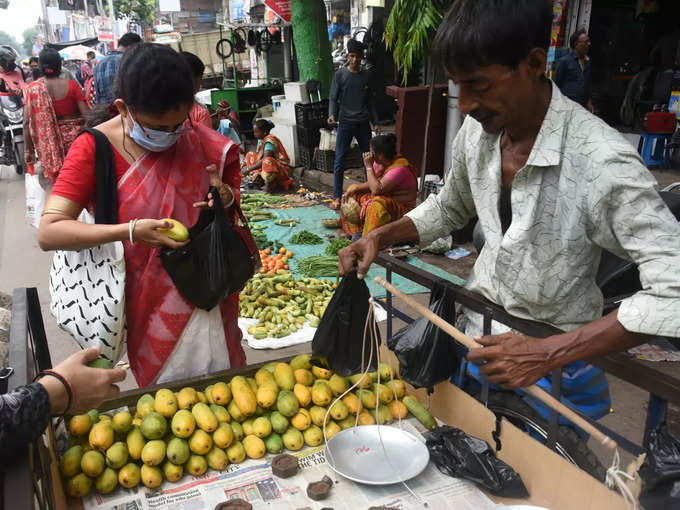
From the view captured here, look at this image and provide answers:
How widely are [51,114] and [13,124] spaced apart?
21.7ft

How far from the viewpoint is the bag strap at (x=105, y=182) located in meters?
1.87

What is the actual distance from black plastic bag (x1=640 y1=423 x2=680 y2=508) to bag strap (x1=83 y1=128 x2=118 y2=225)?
176 cm

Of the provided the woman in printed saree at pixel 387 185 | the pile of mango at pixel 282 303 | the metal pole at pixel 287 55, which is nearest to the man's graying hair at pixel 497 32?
the pile of mango at pixel 282 303

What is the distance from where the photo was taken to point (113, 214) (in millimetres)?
1913

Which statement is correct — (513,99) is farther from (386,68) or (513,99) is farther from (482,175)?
(386,68)

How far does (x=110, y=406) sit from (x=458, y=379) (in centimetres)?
133

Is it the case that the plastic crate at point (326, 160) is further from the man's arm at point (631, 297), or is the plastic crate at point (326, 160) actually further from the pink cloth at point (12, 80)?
the man's arm at point (631, 297)

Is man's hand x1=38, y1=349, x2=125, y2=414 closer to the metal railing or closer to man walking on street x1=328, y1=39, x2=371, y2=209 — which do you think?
the metal railing

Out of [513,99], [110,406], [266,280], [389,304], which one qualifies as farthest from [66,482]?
[266,280]

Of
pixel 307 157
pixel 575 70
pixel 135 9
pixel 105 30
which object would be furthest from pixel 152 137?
pixel 135 9

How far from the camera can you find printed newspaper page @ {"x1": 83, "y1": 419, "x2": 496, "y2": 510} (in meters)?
1.73

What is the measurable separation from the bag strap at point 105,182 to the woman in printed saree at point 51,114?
3.93 metres

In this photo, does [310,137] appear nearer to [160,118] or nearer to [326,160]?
[326,160]

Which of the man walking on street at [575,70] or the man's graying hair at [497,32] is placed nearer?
the man's graying hair at [497,32]
